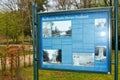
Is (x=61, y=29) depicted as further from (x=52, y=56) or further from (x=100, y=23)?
(x=100, y=23)

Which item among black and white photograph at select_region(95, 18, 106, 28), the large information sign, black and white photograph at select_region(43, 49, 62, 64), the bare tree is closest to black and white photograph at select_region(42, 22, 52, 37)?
the large information sign

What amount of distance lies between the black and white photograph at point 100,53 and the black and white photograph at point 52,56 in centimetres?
75

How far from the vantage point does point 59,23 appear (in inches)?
187

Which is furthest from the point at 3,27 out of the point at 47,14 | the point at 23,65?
the point at 47,14

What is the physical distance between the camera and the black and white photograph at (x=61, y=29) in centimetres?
463

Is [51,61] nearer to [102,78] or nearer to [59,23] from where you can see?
[59,23]

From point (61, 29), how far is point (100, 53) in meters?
0.89

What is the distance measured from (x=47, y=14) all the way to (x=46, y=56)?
833 millimetres

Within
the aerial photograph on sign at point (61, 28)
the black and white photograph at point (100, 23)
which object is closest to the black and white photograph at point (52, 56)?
the aerial photograph on sign at point (61, 28)

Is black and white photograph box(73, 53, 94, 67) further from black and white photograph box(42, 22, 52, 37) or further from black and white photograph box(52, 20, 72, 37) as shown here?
black and white photograph box(42, 22, 52, 37)

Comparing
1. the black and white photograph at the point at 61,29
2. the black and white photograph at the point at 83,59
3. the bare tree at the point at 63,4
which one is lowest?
the black and white photograph at the point at 83,59

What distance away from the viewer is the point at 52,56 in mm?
4812

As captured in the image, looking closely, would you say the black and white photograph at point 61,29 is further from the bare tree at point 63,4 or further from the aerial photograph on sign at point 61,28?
the bare tree at point 63,4

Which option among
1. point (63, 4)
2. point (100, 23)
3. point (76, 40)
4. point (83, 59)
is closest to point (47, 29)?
point (76, 40)
